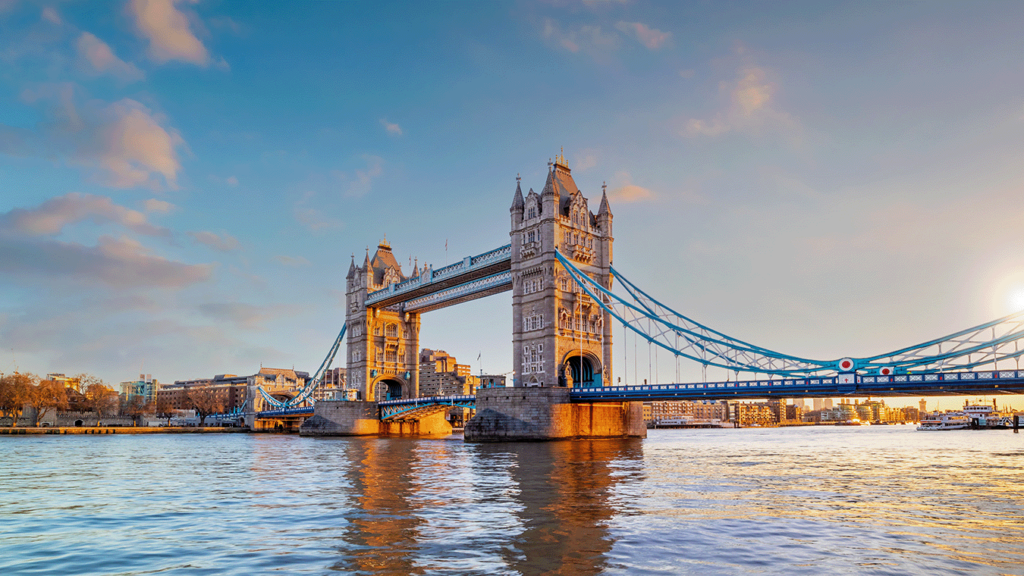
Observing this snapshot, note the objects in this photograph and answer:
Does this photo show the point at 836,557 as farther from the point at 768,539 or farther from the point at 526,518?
the point at 526,518

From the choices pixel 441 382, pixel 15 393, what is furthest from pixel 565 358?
pixel 441 382

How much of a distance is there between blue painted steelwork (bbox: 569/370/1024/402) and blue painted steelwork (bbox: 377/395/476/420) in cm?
1436

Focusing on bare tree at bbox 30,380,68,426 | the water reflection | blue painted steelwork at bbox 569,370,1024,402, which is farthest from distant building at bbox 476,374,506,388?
bare tree at bbox 30,380,68,426

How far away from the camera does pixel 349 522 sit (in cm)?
1744

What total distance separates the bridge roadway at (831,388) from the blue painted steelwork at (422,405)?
45.6 feet

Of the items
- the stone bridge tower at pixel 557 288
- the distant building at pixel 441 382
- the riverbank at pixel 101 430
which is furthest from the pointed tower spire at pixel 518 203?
the distant building at pixel 441 382

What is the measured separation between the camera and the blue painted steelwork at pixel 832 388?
43719mm

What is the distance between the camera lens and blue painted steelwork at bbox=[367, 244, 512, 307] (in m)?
75.8

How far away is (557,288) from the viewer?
66750 millimetres

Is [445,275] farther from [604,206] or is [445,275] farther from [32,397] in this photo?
[32,397]

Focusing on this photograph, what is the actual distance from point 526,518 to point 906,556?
8528 millimetres

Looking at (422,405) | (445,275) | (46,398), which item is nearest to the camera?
(422,405)

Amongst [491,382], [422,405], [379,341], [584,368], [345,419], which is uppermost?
[379,341]

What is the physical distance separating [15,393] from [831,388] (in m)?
110
